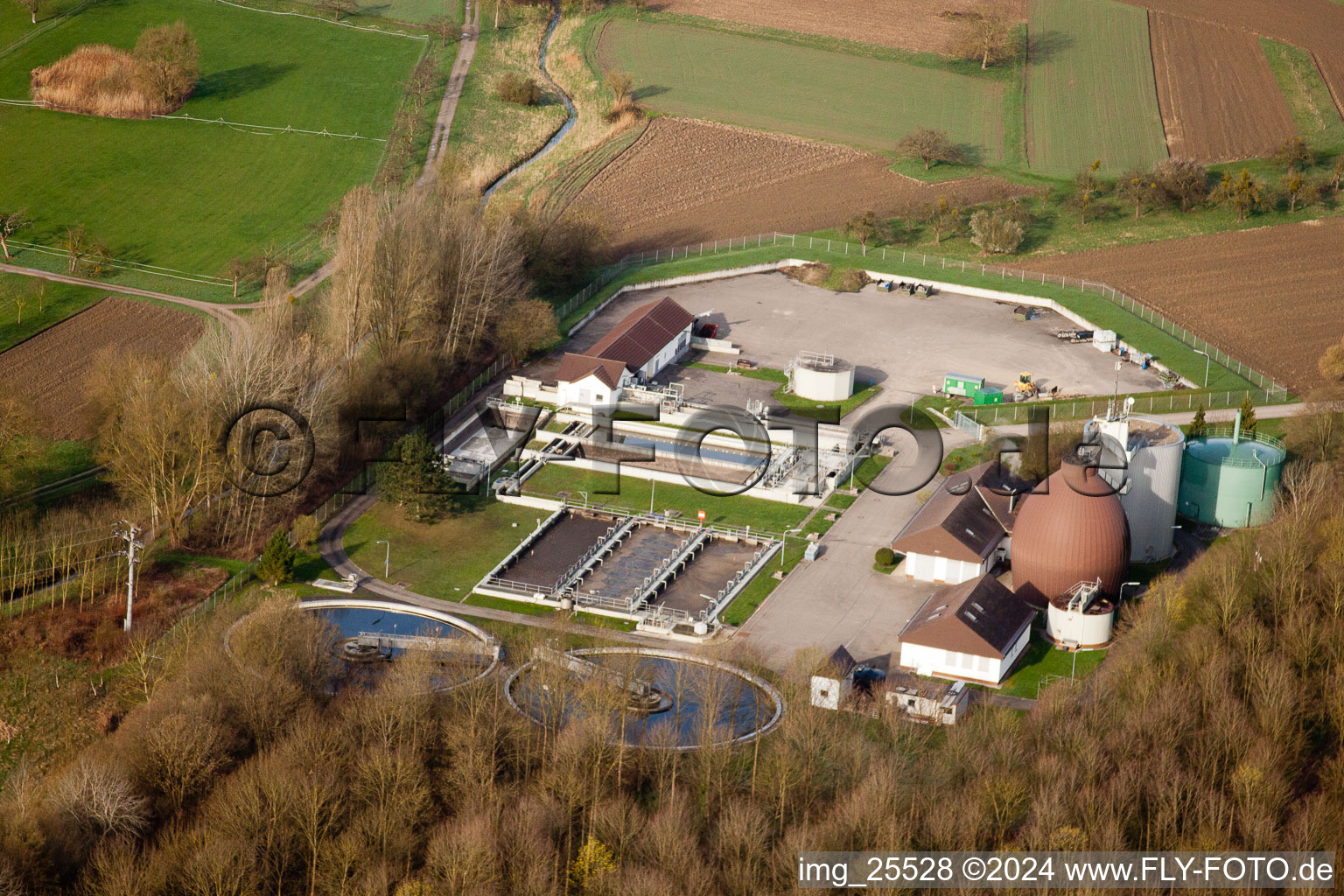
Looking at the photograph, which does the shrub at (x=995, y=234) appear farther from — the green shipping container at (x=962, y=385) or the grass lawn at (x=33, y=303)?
the grass lawn at (x=33, y=303)

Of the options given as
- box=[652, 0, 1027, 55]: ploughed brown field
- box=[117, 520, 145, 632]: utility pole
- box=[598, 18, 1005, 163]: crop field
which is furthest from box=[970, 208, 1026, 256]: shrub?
box=[117, 520, 145, 632]: utility pole

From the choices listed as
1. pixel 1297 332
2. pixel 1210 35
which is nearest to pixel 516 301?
pixel 1297 332

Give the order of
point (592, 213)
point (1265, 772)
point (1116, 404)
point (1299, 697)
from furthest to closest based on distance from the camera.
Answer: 1. point (592, 213)
2. point (1116, 404)
3. point (1299, 697)
4. point (1265, 772)

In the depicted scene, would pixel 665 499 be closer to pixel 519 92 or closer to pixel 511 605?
pixel 511 605

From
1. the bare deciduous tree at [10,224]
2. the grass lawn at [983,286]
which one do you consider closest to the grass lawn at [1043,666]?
the grass lawn at [983,286]

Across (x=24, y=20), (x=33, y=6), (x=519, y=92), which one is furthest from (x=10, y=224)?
(x=519, y=92)

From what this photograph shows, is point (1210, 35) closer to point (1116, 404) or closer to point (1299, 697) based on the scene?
point (1116, 404)
